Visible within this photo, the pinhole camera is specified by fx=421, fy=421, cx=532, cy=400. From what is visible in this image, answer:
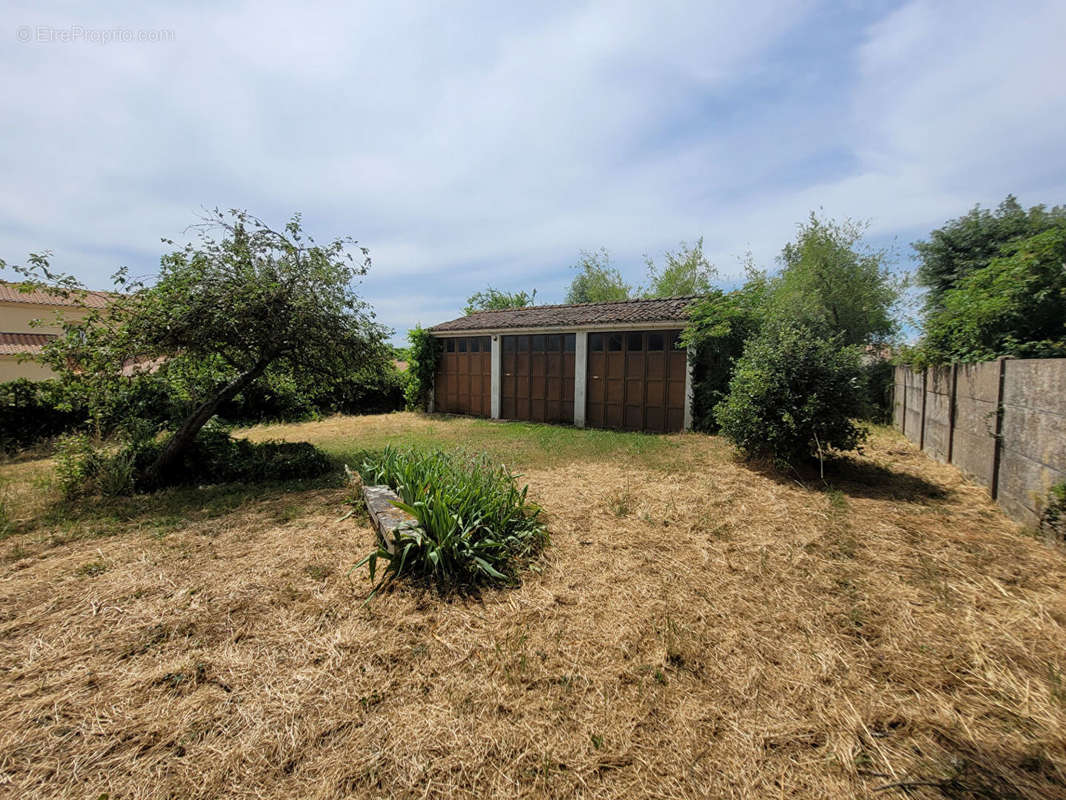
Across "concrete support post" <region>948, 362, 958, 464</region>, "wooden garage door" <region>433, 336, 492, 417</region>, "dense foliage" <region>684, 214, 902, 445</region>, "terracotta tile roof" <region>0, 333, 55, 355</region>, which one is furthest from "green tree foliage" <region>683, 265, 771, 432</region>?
"terracotta tile roof" <region>0, 333, 55, 355</region>

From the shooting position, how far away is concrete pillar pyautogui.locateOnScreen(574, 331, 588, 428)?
37.8 ft

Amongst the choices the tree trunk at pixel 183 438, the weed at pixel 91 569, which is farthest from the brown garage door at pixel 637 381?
the weed at pixel 91 569

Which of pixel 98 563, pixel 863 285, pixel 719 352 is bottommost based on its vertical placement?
pixel 98 563

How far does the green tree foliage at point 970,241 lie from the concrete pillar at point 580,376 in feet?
28.2

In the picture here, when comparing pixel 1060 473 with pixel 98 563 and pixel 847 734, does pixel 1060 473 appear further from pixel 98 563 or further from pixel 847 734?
pixel 98 563

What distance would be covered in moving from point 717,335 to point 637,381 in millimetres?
2259

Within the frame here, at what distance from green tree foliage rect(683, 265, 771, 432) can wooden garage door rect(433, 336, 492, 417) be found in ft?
21.2

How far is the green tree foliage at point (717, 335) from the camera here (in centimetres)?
934

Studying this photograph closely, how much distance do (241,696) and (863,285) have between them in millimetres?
21416

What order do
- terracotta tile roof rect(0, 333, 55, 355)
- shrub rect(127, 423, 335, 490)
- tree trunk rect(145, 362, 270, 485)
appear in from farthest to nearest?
terracotta tile roof rect(0, 333, 55, 355) → shrub rect(127, 423, 335, 490) → tree trunk rect(145, 362, 270, 485)

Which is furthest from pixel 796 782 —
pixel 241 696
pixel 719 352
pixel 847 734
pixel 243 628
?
pixel 719 352

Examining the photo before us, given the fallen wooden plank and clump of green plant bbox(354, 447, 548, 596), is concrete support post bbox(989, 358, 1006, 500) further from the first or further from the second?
the fallen wooden plank

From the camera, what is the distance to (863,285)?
16656mm

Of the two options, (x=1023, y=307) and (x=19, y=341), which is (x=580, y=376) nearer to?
(x=1023, y=307)
